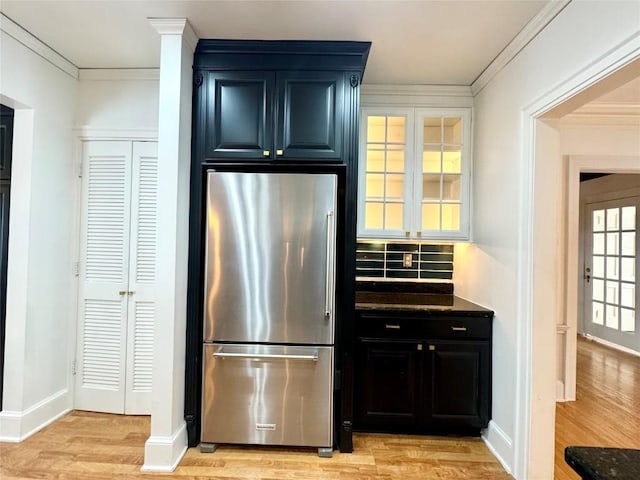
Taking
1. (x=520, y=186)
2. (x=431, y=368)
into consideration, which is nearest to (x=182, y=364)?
(x=431, y=368)

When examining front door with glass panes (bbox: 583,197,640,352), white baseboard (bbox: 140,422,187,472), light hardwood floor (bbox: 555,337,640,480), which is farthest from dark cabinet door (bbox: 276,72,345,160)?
front door with glass panes (bbox: 583,197,640,352)

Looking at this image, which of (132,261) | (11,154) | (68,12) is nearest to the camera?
(68,12)

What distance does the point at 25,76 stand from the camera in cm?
229

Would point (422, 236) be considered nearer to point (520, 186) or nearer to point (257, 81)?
point (520, 186)

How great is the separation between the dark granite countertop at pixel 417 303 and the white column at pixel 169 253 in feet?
3.94

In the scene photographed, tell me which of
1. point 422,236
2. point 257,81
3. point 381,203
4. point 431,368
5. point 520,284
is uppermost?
point 257,81

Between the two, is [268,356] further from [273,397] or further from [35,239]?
[35,239]

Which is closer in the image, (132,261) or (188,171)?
(188,171)

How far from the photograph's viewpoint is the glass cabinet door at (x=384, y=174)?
2.77 metres

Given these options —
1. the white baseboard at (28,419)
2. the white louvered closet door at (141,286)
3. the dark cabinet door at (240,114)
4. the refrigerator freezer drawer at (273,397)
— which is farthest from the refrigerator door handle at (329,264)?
the white baseboard at (28,419)

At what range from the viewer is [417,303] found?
2.70 metres

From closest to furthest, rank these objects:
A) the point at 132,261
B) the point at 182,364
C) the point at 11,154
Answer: the point at 182,364 < the point at 11,154 < the point at 132,261

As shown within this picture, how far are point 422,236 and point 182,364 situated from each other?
1935mm

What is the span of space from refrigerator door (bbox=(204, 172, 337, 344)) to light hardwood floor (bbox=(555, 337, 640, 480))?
5.92 ft
